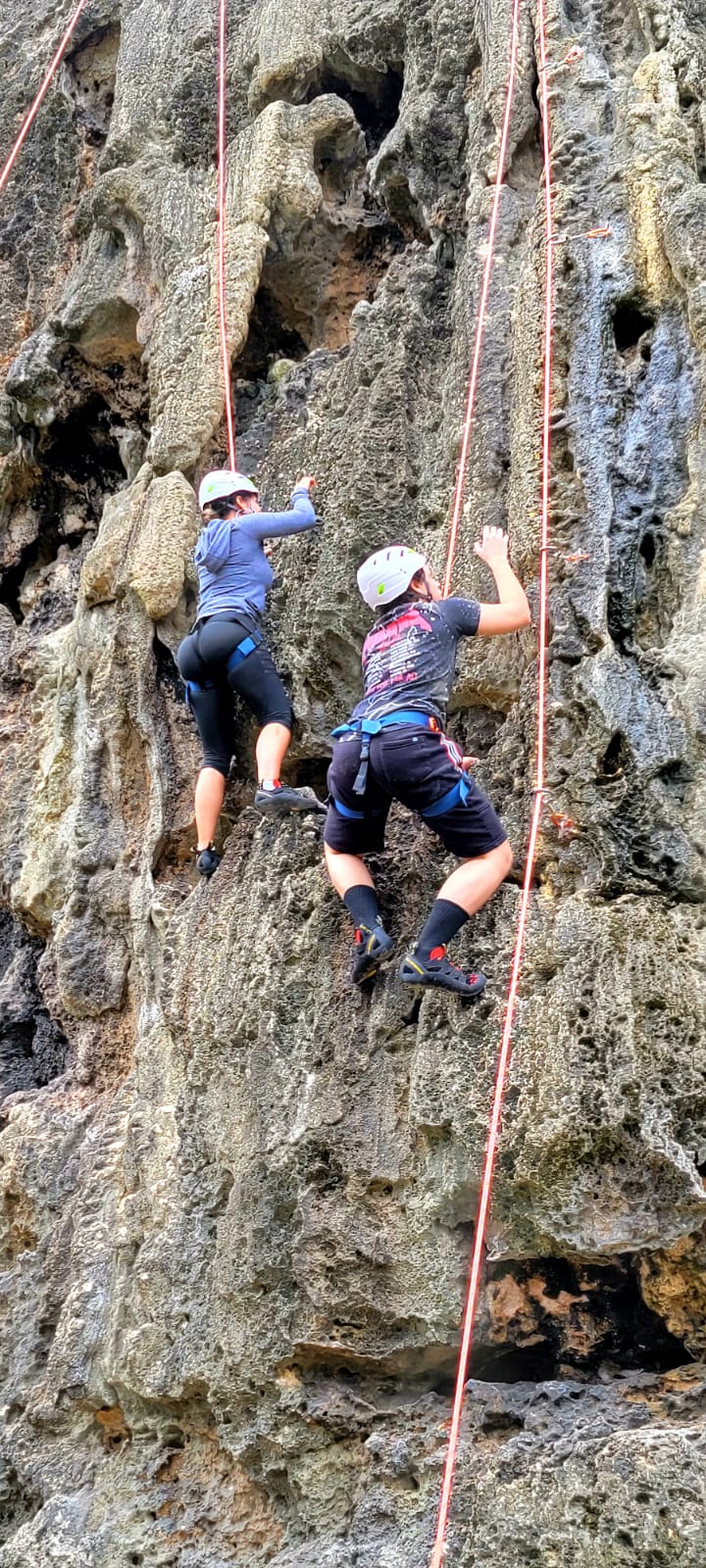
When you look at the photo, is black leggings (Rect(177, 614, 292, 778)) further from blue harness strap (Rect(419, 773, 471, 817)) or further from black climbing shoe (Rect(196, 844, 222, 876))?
blue harness strap (Rect(419, 773, 471, 817))

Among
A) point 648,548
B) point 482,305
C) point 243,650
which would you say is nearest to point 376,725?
point 243,650

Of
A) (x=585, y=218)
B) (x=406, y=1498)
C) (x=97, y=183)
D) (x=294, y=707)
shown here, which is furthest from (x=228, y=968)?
(x=97, y=183)

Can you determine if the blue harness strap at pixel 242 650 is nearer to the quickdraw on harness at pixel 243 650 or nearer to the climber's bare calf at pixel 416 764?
the quickdraw on harness at pixel 243 650

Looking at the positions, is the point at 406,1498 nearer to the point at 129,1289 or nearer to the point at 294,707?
the point at 129,1289

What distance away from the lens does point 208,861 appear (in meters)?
6.19

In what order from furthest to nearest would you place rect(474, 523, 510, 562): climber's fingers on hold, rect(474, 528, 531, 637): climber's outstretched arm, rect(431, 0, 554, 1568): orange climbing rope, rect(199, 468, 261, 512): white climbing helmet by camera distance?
rect(199, 468, 261, 512): white climbing helmet, rect(474, 523, 510, 562): climber's fingers on hold, rect(474, 528, 531, 637): climber's outstretched arm, rect(431, 0, 554, 1568): orange climbing rope

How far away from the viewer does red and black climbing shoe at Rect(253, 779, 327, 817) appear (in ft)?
19.0

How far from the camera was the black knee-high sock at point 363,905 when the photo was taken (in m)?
5.12

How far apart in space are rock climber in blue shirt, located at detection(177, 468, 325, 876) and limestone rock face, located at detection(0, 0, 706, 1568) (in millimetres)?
206

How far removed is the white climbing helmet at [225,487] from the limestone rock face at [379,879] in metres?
0.38

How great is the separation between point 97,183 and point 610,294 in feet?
13.1

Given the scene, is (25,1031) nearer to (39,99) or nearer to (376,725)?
(376,725)

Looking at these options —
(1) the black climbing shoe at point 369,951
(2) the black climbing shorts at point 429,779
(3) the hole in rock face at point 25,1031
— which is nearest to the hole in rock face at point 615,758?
(2) the black climbing shorts at point 429,779

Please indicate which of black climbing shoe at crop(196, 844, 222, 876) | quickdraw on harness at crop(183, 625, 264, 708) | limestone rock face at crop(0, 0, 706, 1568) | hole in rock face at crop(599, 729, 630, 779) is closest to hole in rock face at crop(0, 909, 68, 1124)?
limestone rock face at crop(0, 0, 706, 1568)
